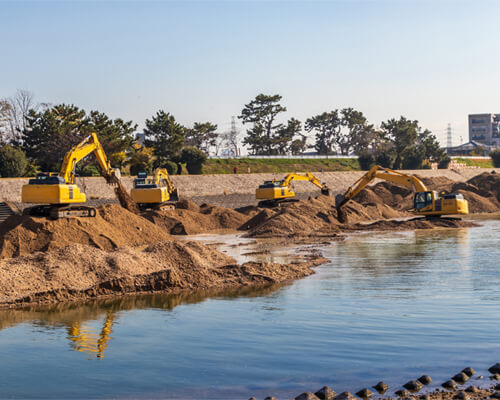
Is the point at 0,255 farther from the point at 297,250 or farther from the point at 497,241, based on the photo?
the point at 497,241

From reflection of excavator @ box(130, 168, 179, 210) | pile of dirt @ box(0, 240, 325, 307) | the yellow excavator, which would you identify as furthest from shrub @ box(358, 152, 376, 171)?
pile of dirt @ box(0, 240, 325, 307)

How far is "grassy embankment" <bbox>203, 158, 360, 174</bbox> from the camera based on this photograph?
82.2 meters

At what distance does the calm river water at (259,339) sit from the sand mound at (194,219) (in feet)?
64.9

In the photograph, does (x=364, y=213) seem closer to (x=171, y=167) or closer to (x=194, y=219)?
(x=194, y=219)

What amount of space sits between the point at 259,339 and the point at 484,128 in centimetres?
19557

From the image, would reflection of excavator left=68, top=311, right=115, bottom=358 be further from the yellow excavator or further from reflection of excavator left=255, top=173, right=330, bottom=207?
reflection of excavator left=255, top=173, right=330, bottom=207

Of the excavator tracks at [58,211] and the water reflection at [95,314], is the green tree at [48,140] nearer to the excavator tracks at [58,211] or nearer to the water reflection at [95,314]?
the excavator tracks at [58,211]

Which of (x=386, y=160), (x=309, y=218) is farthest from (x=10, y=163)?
(x=386, y=160)

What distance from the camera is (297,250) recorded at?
28891 mm

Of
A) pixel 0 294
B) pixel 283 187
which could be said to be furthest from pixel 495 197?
pixel 0 294

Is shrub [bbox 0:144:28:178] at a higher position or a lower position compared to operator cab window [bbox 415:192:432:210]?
higher

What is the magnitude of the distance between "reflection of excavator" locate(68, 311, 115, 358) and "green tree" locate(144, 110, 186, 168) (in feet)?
192

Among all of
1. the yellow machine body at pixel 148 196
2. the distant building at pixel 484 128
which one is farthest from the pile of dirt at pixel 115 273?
the distant building at pixel 484 128

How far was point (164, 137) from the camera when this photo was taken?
7519 cm
